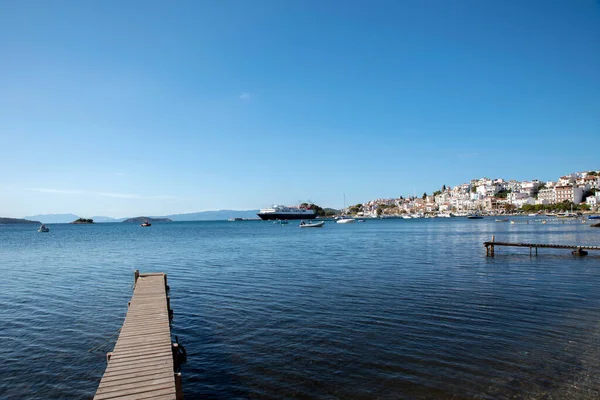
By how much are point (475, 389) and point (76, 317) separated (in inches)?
637

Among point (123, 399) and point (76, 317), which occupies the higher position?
point (123, 399)

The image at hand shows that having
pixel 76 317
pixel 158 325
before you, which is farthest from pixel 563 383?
pixel 76 317

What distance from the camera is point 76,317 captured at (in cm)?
1680

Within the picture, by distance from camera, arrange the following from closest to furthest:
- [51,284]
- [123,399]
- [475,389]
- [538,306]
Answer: [123,399] < [475,389] < [538,306] < [51,284]

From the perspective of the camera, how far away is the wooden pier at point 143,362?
7.09 metres

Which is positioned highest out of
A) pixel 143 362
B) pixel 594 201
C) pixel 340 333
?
pixel 594 201

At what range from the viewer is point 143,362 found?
849 centimetres

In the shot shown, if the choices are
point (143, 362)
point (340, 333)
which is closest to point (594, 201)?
point (340, 333)

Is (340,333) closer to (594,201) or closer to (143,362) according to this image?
(143,362)

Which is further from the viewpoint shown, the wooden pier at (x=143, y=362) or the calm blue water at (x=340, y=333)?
the calm blue water at (x=340, y=333)

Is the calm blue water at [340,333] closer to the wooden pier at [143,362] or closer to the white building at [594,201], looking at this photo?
the wooden pier at [143,362]

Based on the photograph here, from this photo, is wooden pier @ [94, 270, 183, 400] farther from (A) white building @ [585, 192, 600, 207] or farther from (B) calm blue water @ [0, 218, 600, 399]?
(A) white building @ [585, 192, 600, 207]

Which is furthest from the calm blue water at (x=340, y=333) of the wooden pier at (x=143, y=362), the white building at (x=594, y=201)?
the white building at (x=594, y=201)

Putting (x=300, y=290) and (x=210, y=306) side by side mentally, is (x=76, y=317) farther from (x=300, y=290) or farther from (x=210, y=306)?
(x=300, y=290)
